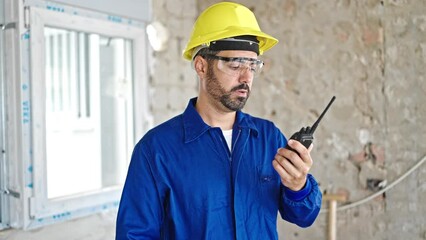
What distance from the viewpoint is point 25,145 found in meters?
1.99

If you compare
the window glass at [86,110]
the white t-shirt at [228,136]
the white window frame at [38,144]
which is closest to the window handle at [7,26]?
the white window frame at [38,144]

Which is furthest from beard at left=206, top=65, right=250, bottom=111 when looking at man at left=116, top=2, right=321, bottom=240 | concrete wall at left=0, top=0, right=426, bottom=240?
concrete wall at left=0, top=0, right=426, bottom=240

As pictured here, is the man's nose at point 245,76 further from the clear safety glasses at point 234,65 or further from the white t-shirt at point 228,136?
the white t-shirt at point 228,136

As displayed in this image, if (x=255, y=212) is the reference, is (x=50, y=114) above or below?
above

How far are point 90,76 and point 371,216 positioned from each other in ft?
5.80

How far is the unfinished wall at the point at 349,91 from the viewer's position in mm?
2455

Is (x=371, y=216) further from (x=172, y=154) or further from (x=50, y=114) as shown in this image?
(x=50, y=114)

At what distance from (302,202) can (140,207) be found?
0.52 m

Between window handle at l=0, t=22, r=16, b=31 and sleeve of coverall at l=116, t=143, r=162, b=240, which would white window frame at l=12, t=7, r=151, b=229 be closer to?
window handle at l=0, t=22, r=16, b=31

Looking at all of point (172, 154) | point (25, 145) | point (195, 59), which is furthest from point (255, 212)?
point (25, 145)

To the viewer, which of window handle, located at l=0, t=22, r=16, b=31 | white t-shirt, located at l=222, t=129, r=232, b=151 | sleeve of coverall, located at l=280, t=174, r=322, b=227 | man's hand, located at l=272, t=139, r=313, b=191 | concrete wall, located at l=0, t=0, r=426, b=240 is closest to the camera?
man's hand, located at l=272, t=139, r=313, b=191

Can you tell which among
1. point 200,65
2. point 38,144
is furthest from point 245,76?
point 38,144

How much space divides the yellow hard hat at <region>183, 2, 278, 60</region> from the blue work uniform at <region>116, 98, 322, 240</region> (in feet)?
0.94

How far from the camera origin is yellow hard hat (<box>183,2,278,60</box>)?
1.53 meters
